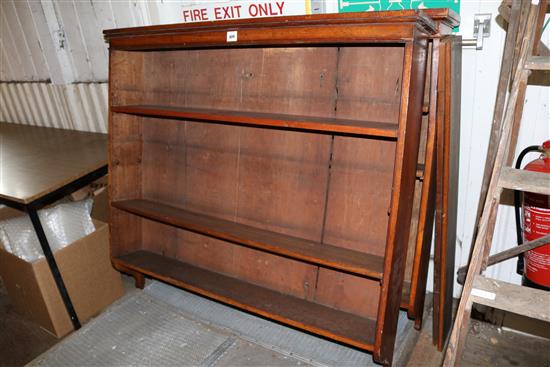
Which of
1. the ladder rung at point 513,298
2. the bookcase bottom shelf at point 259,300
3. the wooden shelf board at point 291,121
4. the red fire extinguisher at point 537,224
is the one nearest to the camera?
the ladder rung at point 513,298

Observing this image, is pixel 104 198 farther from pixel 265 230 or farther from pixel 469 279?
pixel 469 279

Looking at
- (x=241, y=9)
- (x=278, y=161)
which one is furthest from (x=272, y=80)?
(x=241, y=9)

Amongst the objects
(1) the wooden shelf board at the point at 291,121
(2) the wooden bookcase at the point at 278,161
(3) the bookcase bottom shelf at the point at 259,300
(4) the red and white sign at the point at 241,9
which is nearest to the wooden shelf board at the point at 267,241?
(2) the wooden bookcase at the point at 278,161

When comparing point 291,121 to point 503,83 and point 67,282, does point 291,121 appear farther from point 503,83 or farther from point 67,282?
point 67,282

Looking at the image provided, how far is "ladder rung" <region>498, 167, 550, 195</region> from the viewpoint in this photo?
1.05 meters

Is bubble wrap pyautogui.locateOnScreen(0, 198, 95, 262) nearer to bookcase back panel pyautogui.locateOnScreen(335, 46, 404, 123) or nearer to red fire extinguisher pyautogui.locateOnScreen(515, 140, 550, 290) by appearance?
bookcase back panel pyautogui.locateOnScreen(335, 46, 404, 123)

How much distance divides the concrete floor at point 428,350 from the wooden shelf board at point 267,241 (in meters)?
0.47

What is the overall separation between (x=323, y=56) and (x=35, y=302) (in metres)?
1.96

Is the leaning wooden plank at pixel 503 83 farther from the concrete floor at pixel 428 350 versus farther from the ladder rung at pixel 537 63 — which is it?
the concrete floor at pixel 428 350

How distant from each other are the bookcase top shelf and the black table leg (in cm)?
104

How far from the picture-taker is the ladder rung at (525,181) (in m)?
1.05

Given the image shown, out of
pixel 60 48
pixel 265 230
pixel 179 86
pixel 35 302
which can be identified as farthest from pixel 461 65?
pixel 60 48

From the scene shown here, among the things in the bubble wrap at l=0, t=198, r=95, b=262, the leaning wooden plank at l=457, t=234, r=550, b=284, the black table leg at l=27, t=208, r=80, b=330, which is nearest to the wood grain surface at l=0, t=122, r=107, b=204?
the black table leg at l=27, t=208, r=80, b=330

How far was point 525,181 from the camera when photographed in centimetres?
109
